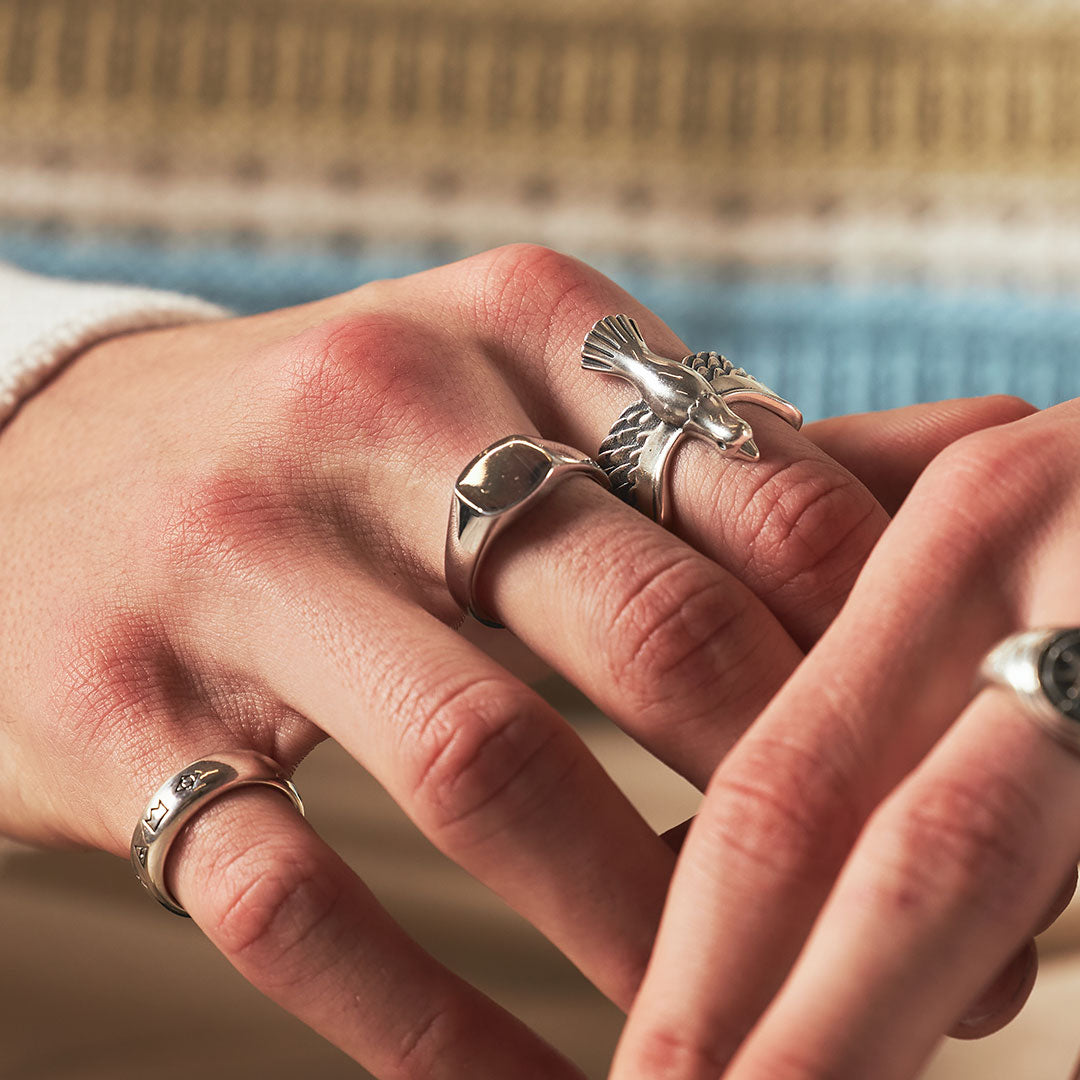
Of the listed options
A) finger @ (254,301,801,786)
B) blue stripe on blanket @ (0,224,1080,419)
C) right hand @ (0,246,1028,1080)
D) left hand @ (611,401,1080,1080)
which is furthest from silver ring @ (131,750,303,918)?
blue stripe on blanket @ (0,224,1080,419)

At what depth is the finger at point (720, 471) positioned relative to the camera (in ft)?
1.96

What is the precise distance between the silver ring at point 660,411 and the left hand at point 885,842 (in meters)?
→ 0.12

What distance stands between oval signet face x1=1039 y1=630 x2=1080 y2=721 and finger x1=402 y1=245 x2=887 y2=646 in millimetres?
145

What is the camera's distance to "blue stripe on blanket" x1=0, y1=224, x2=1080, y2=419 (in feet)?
5.73

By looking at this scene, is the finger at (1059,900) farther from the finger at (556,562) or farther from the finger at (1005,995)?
the finger at (556,562)

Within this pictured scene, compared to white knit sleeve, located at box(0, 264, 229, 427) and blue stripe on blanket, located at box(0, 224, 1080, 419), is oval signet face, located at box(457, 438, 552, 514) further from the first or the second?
blue stripe on blanket, located at box(0, 224, 1080, 419)

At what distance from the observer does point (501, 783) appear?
1.69ft

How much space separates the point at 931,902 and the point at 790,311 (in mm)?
1597

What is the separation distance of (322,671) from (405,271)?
59.0 inches

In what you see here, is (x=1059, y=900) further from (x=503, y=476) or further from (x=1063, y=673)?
(x=503, y=476)

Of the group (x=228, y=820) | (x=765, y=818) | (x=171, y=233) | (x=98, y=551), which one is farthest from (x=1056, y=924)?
(x=171, y=233)

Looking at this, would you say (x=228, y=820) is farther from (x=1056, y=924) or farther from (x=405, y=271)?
(x=405, y=271)

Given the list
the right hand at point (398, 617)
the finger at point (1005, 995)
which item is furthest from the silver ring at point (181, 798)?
the finger at point (1005, 995)

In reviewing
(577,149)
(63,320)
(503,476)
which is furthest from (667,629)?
(577,149)
